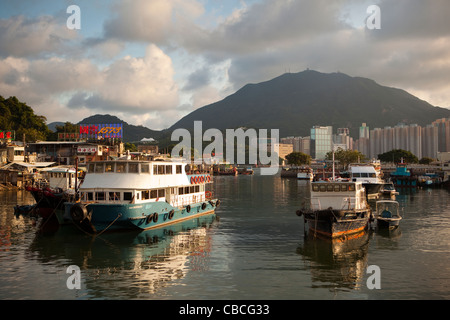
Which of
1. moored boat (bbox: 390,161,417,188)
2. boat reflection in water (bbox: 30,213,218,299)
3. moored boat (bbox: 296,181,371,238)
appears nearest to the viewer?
boat reflection in water (bbox: 30,213,218,299)

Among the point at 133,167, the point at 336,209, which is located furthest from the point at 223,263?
the point at 133,167

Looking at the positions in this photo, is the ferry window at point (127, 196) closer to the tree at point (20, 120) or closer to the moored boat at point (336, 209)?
the moored boat at point (336, 209)

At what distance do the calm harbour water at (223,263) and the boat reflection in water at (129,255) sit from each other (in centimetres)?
7

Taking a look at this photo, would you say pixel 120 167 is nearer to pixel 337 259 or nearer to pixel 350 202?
pixel 337 259

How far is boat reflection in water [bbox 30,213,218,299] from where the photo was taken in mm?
21641

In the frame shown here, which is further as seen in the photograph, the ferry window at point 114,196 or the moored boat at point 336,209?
the ferry window at point 114,196

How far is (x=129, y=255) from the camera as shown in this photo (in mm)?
27328

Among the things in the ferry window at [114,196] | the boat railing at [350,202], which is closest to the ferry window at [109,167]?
the ferry window at [114,196]

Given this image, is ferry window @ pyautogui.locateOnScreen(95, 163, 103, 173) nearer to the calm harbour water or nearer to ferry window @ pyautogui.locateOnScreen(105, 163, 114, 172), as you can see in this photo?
ferry window @ pyautogui.locateOnScreen(105, 163, 114, 172)

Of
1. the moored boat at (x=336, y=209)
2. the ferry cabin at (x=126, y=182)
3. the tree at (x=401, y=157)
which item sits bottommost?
the moored boat at (x=336, y=209)

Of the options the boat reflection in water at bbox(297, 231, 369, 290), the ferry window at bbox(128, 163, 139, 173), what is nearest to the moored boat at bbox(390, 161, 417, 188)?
the boat reflection in water at bbox(297, 231, 369, 290)

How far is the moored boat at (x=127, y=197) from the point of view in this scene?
3161 cm

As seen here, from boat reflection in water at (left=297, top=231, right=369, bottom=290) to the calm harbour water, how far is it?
0.20 ft
